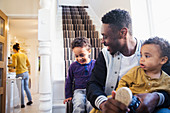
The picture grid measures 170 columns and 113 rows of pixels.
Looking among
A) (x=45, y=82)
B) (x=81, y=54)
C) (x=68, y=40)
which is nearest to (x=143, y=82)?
(x=81, y=54)

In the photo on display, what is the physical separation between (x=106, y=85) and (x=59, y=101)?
103 centimetres

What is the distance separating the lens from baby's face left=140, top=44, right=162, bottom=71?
771mm

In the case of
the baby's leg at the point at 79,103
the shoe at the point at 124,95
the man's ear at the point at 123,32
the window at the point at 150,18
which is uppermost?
the window at the point at 150,18

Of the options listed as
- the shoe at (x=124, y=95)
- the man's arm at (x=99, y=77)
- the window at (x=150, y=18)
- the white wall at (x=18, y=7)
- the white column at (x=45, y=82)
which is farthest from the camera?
the white wall at (x=18, y=7)

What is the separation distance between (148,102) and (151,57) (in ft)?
0.76

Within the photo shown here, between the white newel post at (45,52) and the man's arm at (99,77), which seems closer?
the man's arm at (99,77)

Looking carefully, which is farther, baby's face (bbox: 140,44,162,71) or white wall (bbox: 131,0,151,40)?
white wall (bbox: 131,0,151,40)

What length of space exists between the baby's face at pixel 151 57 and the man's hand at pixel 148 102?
147 millimetres

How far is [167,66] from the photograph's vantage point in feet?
2.91

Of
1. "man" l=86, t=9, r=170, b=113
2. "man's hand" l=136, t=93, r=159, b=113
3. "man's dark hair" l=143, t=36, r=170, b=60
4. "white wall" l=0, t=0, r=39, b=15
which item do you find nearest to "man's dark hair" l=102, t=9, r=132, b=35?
"man" l=86, t=9, r=170, b=113

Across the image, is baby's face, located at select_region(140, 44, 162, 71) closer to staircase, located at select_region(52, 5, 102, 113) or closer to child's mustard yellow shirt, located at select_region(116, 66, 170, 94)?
child's mustard yellow shirt, located at select_region(116, 66, 170, 94)

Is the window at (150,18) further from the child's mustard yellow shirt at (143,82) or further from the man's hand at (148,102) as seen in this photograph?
the man's hand at (148,102)

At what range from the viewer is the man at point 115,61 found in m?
0.72

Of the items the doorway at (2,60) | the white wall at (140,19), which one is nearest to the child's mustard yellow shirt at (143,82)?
the white wall at (140,19)
